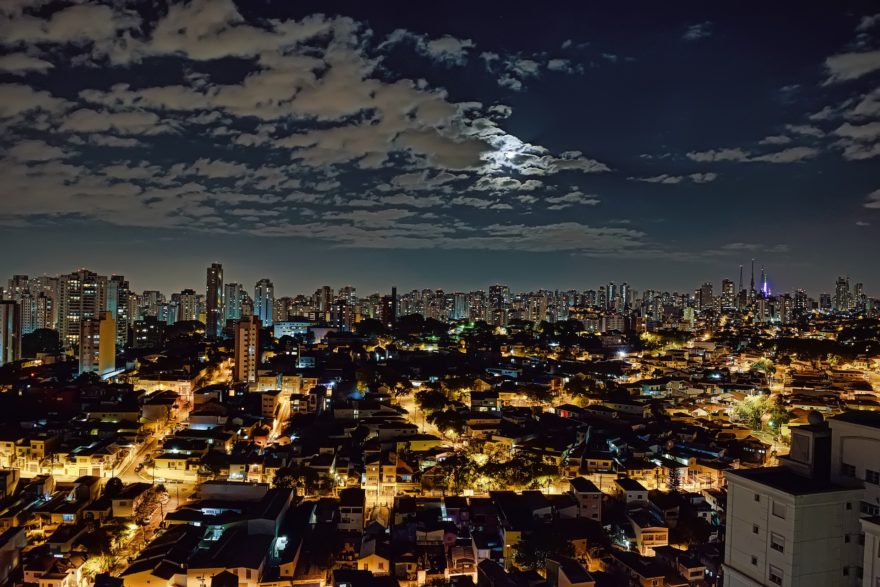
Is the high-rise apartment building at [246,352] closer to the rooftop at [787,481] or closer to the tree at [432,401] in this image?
the tree at [432,401]

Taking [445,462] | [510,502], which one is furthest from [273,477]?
[510,502]

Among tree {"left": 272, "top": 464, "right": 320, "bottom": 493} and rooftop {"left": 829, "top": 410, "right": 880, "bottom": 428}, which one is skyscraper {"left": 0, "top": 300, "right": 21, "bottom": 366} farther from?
rooftop {"left": 829, "top": 410, "right": 880, "bottom": 428}

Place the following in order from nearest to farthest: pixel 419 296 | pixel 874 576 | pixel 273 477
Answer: pixel 874 576
pixel 273 477
pixel 419 296

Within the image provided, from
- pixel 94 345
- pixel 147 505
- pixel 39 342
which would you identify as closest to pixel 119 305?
pixel 39 342

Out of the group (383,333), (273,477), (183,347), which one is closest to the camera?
(273,477)

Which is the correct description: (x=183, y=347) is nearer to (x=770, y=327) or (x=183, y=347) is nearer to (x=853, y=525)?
(x=853, y=525)

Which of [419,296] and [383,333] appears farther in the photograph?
[419,296]

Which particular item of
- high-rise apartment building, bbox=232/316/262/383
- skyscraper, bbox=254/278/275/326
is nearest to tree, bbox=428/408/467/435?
high-rise apartment building, bbox=232/316/262/383

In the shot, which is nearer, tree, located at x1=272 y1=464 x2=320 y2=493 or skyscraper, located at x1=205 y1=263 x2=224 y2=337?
tree, located at x1=272 y1=464 x2=320 y2=493
